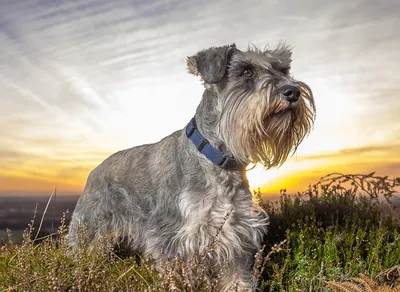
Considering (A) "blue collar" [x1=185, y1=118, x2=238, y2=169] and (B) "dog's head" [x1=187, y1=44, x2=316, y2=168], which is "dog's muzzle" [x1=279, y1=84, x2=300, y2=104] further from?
(A) "blue collar" [x1=185, y1=118, x2=238, y2=169]

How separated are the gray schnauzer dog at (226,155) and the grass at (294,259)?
1.16 feet

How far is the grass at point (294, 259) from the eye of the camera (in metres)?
4.79

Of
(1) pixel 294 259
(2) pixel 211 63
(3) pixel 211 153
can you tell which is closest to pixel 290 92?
(2) pixel 211 63

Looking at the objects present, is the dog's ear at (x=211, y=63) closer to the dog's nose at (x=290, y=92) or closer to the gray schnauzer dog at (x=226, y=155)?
the gray schnauzer dog at (x=226, y=155)

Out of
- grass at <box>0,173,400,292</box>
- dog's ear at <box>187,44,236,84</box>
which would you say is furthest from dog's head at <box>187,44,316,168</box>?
grass at <box>0,173,400,292</box>

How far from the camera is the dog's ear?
18.3ft

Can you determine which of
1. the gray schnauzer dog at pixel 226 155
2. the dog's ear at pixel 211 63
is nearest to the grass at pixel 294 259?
the gray schnauzer dog at pixel 226 155

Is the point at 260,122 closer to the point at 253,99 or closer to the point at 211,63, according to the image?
the point at 253,99

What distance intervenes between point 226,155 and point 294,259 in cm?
163

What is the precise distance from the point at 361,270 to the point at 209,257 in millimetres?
1775

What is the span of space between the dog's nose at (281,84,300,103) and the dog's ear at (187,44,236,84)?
647 mm

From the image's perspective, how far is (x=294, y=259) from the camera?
651 centimetres

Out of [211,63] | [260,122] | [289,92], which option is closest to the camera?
[289,92]

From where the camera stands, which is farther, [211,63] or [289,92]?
[211,63]
